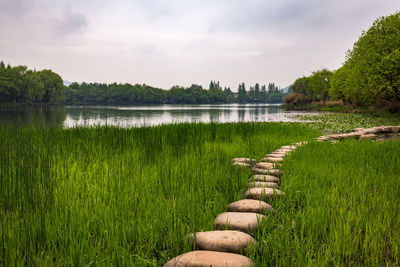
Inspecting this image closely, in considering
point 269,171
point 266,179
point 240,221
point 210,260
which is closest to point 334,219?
point 240,221

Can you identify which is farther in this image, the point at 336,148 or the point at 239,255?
the point at 336,148

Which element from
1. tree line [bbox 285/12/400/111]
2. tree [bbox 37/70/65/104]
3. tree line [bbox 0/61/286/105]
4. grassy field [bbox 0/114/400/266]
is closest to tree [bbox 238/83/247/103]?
tree line [bbox 0/61/286/105]

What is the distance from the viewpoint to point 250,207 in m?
2.70

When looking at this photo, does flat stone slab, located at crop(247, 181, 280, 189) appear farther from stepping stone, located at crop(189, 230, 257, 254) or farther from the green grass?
the green grass

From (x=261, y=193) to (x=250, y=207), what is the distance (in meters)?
0.38

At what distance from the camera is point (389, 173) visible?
4105 mm

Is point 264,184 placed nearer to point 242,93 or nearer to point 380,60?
point 380,60

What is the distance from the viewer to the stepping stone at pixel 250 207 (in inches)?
104

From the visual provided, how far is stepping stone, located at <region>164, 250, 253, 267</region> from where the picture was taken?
173 cm

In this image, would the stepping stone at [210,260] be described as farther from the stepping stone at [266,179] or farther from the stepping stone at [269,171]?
the stepping stone at [269,171]

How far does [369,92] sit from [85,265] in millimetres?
26521

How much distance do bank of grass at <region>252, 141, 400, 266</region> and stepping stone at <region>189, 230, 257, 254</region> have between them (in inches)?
4.3

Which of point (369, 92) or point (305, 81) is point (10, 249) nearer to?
point (369, 92)

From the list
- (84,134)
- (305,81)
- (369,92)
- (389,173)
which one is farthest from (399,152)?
(305,81)
